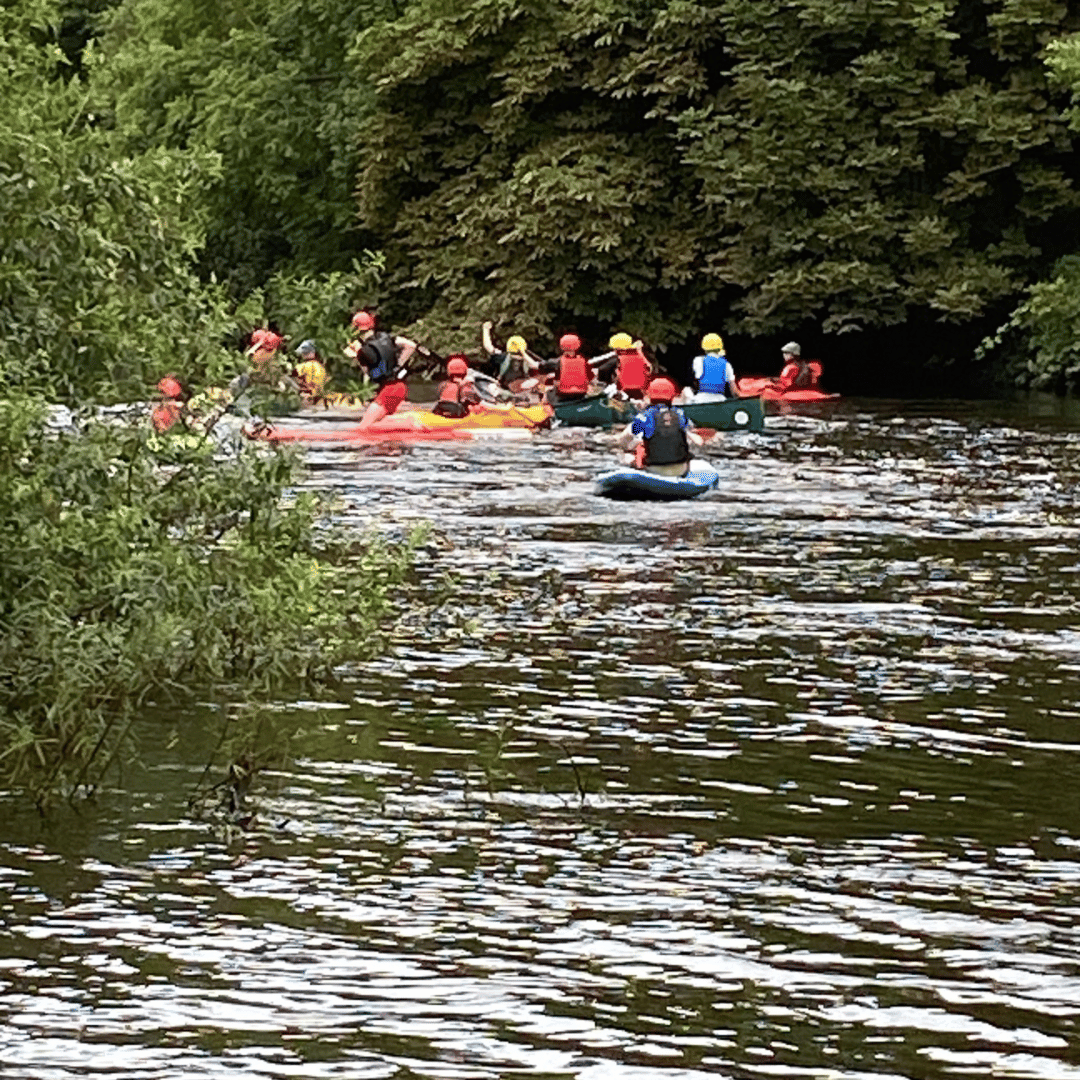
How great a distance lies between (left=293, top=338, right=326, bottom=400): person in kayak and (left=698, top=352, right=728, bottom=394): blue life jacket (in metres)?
20.7

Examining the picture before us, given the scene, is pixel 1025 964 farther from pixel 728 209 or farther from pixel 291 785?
pixel 728 209

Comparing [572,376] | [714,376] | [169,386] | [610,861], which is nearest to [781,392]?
[572,376]

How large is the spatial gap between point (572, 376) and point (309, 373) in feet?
71.8

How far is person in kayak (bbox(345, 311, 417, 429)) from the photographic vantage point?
33.5m

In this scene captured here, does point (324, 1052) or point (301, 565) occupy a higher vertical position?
point (301, 565)

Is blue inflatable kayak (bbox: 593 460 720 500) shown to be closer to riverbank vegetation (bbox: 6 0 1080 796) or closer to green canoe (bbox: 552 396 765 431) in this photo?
riverbank vegetation (bbox: 6 0 1080 796)

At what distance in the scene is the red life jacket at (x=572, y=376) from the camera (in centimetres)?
3700

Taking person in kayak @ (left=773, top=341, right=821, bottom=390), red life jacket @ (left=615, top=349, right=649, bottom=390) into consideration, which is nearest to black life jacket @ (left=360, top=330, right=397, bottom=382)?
red life jacket @ (left=615, top=349, right=649, bottom=390)

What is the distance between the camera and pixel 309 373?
50.1 ft

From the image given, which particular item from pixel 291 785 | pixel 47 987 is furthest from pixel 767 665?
pixel 47 987

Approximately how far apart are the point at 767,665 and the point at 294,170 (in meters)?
41.5

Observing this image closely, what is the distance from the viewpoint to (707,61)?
48.0 meters

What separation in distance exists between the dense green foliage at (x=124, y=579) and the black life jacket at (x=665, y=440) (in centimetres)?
1264

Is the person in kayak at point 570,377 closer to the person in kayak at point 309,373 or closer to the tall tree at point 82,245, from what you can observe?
the person in kayak at point 309,373
